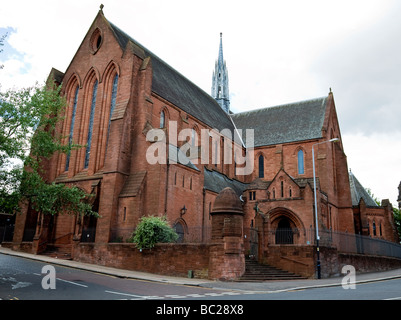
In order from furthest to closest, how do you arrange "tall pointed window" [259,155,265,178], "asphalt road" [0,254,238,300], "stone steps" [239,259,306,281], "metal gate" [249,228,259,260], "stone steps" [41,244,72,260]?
"tall pointed window" [259,155,265,178]
"stone steps" [41,244,72,260]
"metal gate" [249,228,259,260]
"stone steps" [239,259,306,281]
"asphalt road" [0,254,238,300]

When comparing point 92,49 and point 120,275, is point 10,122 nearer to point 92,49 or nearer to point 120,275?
point 120,275

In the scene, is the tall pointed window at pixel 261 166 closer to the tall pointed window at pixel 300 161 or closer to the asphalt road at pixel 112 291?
the tall pointed window at pixel 300 161

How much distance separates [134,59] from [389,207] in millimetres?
32980

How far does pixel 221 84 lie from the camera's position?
58.7 m

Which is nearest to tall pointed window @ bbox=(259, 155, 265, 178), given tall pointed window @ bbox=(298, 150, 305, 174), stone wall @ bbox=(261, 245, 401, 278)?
tall pointed window @ bbox=(298, 150, 305, 174)

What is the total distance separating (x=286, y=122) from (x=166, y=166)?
74.2 ft

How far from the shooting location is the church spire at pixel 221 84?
187ft

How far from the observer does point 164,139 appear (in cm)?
2539

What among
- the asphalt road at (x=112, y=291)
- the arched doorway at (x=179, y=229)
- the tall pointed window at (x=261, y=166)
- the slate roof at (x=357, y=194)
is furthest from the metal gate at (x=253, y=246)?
the slate roof at (x=357, y=194)

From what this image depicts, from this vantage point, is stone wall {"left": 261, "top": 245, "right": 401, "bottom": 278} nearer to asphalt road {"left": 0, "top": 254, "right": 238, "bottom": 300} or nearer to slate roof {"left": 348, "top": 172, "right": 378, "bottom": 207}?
asphalt road {"left": 0, "top": 254, "right": 238, "bottom": 300}

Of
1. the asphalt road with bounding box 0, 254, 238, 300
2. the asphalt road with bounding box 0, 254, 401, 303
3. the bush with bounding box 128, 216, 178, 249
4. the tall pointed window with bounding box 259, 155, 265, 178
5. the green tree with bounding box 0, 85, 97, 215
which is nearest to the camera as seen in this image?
the asphalt road with bounding box 0, 254, 401, 303

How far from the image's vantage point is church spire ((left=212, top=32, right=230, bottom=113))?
187ft

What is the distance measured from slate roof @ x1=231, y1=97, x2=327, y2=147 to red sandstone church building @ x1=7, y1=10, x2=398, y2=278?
160 mm
